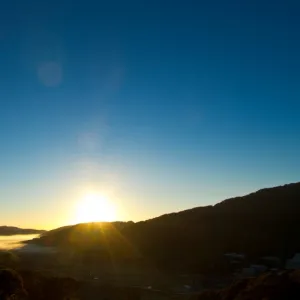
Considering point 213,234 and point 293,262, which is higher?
point 213,234

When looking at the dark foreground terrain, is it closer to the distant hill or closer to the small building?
the small building

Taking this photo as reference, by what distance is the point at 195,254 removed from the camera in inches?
2827

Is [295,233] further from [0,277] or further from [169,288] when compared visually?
[0,277]

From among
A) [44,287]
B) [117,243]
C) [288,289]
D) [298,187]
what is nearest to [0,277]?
[44,287]

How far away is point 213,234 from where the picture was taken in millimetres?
77438

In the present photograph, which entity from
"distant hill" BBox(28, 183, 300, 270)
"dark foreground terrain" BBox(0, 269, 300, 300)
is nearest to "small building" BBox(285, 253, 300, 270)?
"distant hill" BBox(28, 183, 300, 270)

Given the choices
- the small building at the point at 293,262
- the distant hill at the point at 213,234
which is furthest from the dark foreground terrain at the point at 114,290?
the distant hill at the point at 213,234

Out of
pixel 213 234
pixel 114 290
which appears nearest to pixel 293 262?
pixel 213 234

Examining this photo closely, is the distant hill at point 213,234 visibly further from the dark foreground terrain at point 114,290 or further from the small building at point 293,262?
the dark foreground terrain at point 114,290

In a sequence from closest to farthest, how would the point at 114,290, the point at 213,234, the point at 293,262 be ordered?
the point at 114,290
the point at 293,262
the point at 213,234

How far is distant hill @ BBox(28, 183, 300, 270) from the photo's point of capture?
233 ft

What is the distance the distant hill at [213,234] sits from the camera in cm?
7106

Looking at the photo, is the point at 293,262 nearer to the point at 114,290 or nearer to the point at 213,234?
the point at 213,234

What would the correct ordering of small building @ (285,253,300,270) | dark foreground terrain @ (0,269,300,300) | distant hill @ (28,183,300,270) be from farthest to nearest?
distant hill @ (28,183,300,270), small building @ (285,253,300,270), dark foreground terrain @ (0,269,300,300)
